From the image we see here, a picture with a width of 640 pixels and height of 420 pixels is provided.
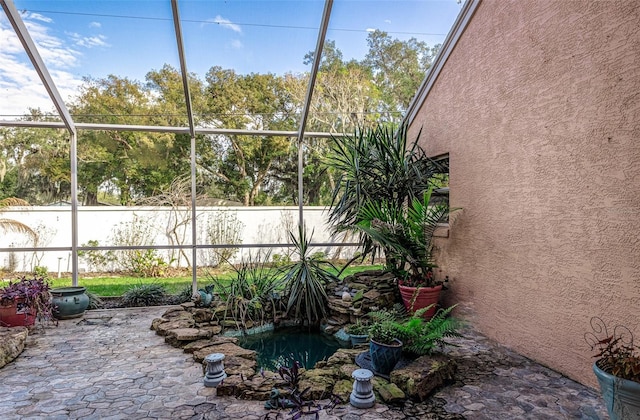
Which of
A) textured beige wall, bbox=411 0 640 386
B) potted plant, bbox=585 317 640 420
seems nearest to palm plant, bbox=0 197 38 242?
textured beige wall, bbox=411 0 640 386

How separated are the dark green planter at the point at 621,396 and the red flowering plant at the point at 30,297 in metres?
A: 5.49

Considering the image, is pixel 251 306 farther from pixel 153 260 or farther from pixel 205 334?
pixel 153 260

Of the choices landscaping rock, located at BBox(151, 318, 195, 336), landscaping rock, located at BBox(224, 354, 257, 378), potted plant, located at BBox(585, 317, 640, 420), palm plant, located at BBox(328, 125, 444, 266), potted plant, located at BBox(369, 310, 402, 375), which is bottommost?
landscaping rock, located at BBox(224, 354, 257, 378)

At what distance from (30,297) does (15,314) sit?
233mm

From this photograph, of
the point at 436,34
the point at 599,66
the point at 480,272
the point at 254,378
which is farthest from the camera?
the point at 436,34

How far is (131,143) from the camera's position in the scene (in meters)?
7.29

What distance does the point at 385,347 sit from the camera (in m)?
2.95

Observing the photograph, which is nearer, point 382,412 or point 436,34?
point 382,412

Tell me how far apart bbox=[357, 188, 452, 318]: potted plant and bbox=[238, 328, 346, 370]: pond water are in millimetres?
1109

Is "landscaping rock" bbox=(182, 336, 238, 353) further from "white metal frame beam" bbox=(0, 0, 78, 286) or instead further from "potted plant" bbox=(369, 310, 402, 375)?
"white metal frame beam" bbox=(0, 0, 78, 286)

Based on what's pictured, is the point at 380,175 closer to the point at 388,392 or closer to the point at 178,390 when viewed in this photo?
the point at 388,392

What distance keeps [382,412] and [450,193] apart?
2.94 meters

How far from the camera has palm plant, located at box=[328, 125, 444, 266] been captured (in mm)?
4789

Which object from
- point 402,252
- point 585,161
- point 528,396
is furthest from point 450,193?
point 528,396
